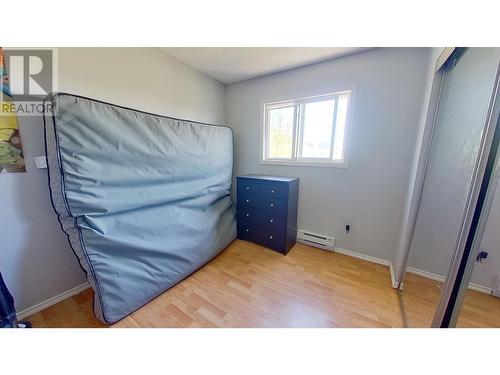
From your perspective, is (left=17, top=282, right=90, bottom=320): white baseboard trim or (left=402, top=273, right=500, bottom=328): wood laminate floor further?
(left=17, top=282, right=90, bottom=320): white baseboard trim

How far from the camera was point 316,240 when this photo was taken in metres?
2.23

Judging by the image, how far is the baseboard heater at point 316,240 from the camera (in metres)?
2.15

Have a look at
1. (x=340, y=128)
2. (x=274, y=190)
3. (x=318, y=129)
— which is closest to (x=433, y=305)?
(x=274, y=190)

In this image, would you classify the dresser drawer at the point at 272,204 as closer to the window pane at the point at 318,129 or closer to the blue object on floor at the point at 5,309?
the window pane at the point at 318,129

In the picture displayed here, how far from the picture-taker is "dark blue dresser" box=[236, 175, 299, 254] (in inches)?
80.0

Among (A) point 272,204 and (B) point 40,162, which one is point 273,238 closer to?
(A) point 272,204

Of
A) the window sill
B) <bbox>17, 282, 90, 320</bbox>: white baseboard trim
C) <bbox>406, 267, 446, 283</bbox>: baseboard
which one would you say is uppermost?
the window sill

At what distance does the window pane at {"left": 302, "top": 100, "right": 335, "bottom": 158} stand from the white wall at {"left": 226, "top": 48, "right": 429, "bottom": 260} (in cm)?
20

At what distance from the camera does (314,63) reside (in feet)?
6.57

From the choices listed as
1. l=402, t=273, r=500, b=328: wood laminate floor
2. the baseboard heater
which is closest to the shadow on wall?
the baseboard heater

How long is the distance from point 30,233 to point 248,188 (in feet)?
6.42

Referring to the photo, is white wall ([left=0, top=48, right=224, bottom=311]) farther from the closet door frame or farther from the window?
the closet door frame
